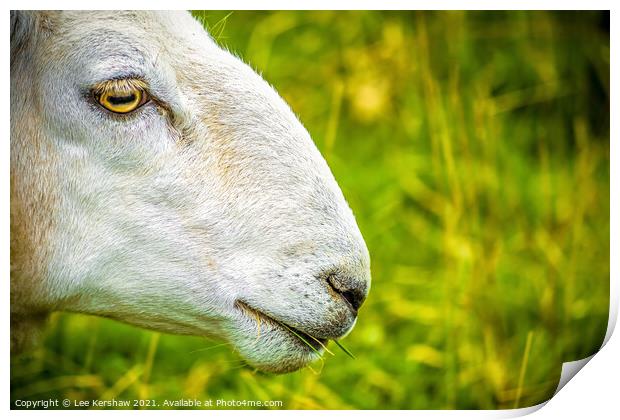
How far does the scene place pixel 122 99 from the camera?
7.07 ft

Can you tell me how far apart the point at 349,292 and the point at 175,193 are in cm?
58

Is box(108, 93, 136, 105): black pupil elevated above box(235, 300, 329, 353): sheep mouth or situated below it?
above

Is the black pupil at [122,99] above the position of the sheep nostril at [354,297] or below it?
above

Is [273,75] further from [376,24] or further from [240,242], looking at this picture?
[240,242]

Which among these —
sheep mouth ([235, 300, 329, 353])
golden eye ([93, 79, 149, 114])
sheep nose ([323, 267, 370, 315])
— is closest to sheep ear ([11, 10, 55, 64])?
golden eye ([93, 79, 149, 114])

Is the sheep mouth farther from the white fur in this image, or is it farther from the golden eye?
the golden eye

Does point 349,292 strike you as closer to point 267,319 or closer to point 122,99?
point 267,319

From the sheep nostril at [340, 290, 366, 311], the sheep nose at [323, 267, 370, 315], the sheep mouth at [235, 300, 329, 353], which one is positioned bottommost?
the sheep mouth at [235, 300, 329, 353]

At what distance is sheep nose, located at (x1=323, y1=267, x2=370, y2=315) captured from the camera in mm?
2191

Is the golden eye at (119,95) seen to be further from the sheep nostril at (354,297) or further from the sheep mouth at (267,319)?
the sheep nostril at (354,297)

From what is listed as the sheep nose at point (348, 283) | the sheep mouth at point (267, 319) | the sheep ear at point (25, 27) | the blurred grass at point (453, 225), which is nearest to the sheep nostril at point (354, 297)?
the sheep nose at point (348, 283)

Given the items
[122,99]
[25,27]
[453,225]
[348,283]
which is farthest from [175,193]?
[453,225]

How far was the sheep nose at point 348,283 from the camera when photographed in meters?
2.19
